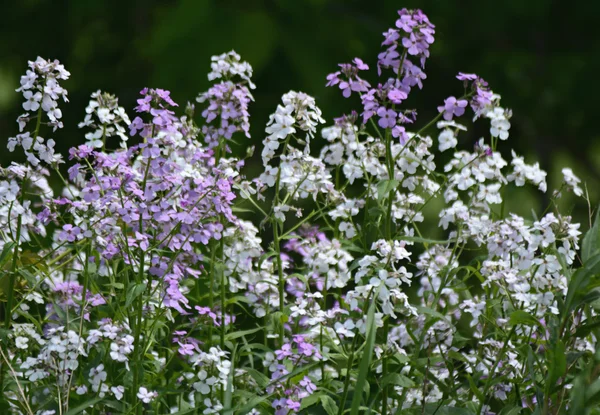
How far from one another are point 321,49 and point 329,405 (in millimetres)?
2743

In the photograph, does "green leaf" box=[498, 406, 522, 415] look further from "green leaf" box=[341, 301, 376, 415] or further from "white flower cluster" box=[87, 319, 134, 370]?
"white flower cluster" box=[87, 319, 134, 370]

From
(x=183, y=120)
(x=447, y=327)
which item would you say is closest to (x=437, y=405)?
(x=447, y=327)

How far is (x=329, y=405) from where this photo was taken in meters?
2.09

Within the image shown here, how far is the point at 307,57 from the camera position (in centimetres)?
446

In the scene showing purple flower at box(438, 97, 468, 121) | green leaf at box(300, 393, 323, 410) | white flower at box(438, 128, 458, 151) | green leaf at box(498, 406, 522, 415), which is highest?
white flower at box(438, 128, 458, 151)

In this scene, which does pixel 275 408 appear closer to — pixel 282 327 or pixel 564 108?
pixel 282 327

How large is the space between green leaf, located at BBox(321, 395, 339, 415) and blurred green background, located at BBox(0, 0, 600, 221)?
7.71ft

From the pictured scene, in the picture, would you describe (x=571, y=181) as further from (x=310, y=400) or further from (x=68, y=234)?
(x=68, y=234)

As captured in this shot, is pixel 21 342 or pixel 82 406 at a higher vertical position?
pixel 21 342

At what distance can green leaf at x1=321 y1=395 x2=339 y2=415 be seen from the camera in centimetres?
205

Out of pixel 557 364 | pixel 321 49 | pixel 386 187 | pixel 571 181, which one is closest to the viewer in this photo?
pixel 557 364

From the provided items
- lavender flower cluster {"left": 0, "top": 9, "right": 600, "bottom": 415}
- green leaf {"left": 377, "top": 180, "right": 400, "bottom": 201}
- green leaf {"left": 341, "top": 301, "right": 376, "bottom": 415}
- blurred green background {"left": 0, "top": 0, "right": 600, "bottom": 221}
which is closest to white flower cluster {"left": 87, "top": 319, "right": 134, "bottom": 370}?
lavender flower cluster {"left": 0, "top": 9, "right": 600, "bottom": 415}

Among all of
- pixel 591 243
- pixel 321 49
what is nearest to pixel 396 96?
pixel 591 243

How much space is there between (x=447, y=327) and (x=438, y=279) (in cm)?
27
